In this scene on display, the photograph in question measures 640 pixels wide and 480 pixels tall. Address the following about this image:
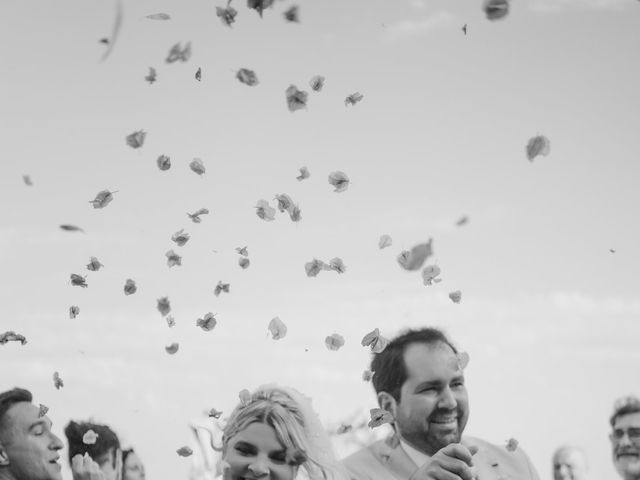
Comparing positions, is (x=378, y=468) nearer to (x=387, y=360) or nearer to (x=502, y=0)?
(x=387, y=360)

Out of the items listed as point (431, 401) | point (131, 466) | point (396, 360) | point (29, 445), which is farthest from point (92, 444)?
point (431, 401)

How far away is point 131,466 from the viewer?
11148 millimetres

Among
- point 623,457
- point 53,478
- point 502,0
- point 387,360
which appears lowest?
point 53,478

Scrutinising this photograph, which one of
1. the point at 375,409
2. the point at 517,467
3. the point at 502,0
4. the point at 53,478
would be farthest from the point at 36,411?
the point at 502,0

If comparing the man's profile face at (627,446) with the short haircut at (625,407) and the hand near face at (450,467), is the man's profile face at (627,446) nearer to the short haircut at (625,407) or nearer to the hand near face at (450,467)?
the short haircut at (625,407)

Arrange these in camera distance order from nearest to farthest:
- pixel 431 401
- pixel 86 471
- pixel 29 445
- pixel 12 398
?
pixel 431 401, pixel 86 471, pixel 29 445, pixel 12 398

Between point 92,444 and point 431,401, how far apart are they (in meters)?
4.52

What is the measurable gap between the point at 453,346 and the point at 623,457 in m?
3.52

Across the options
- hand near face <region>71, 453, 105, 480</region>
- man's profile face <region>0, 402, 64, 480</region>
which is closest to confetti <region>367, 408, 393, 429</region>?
hand near face <region>71, 453, 105, 480</region>

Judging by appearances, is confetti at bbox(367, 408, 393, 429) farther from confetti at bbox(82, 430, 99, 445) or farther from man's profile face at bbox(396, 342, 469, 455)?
confetti at bbox(82, 430, 99, 445)

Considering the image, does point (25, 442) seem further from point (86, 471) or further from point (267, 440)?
point (267, 440)

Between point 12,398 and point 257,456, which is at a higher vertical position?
point 12,398

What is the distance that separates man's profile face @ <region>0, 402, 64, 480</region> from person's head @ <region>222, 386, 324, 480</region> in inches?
139

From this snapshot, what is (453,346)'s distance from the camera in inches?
348
